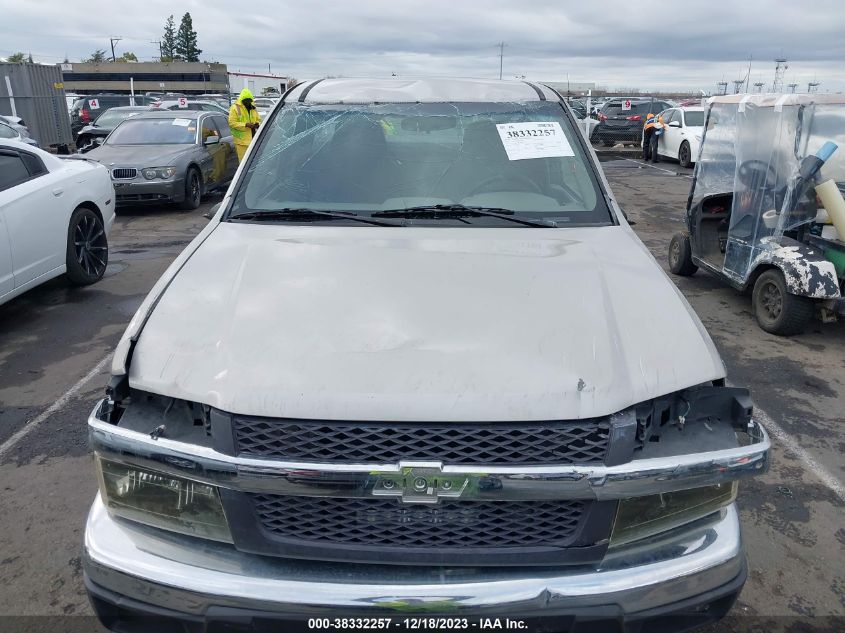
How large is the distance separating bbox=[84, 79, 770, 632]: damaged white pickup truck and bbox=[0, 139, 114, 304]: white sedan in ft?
13.3

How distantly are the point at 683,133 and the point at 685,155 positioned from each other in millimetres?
595

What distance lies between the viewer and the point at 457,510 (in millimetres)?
1876

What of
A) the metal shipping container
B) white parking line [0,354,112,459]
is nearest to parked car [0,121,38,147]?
the metal shipping container

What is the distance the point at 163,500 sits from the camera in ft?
6.41

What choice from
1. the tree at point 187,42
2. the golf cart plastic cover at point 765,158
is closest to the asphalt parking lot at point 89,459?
the golf cart plastic cover at point 765,158

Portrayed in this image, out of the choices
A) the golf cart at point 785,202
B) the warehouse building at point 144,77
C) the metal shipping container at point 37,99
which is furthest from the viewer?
the warehouse building at point 144,77

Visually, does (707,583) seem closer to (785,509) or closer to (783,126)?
(785,509)

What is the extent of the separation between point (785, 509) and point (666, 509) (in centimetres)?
183

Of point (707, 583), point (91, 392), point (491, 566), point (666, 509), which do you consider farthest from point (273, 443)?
point (91, 392)

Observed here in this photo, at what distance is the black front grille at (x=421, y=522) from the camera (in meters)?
1.88

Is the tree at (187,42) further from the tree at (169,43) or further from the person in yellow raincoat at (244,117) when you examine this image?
the person in yellow raincoat at (244,117)

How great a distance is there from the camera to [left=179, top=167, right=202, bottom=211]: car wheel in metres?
11.4

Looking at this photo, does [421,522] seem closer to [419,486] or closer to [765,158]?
[419,486]

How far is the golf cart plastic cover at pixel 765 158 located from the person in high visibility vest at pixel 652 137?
46.0ft
